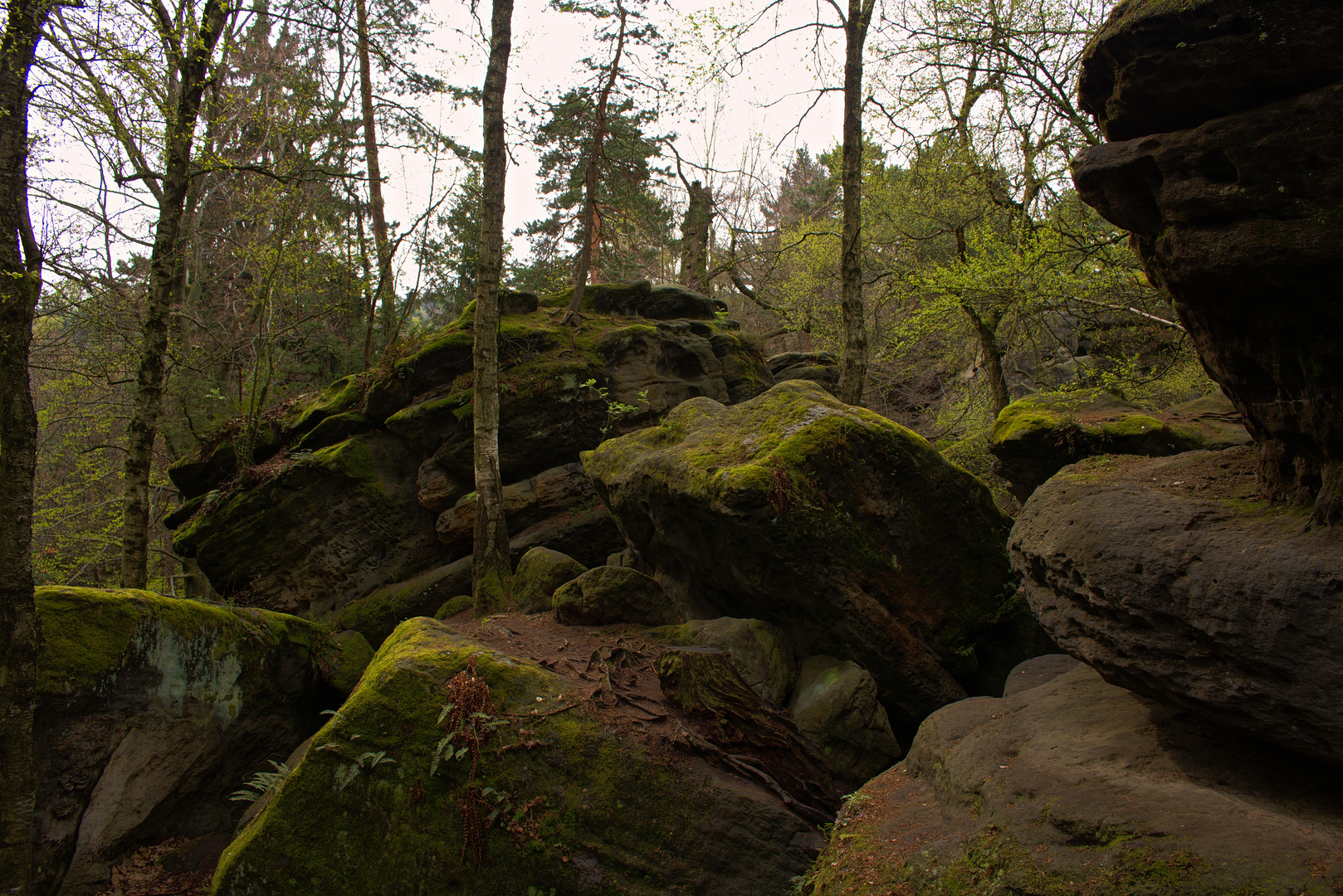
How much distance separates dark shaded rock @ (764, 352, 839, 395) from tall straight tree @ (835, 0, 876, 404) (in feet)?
22.3

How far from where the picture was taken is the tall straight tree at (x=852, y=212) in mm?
10883

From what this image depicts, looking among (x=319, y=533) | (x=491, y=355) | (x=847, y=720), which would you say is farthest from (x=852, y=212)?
(x=319, y=533)

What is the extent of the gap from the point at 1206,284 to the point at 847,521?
363 centimetres

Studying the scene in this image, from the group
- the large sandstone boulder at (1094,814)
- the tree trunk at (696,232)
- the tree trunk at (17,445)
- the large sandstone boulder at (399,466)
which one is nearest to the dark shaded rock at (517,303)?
the large sandstone boulder at (399,466)

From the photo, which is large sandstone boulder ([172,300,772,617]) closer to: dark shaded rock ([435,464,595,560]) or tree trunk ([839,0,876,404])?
dark shaded rock ([435,464,595,560])

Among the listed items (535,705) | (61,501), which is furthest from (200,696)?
(61,501)

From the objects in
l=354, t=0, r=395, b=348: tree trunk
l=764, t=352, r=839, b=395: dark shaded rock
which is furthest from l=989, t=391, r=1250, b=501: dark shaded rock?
l=354, t=0, r=395, b=348: tree trunk

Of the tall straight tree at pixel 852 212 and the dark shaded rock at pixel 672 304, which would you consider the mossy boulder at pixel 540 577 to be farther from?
the dark shaded rock at pixel 672 304

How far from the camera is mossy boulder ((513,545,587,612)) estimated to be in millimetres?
8852

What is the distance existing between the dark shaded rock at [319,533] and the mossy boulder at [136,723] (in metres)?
5.34

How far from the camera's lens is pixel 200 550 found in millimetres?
11586

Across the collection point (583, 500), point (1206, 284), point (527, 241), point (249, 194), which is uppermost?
point (527, 241)

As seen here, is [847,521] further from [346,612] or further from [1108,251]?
[346,612]

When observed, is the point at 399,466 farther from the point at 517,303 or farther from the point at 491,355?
the point at 517,303
